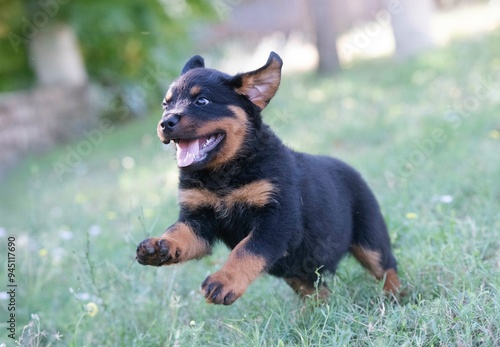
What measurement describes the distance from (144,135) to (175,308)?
30.0ft

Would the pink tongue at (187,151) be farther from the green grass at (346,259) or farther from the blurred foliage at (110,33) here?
the blurred foliage at (110,33)

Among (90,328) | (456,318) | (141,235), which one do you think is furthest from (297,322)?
→ (141,235)

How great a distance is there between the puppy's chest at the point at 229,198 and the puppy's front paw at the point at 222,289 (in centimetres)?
50

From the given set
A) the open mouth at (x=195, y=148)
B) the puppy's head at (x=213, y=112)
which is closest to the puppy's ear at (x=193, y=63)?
the puppy's head at (x=213, y=112)

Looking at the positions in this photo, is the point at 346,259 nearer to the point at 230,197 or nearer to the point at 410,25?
the point at 230,197

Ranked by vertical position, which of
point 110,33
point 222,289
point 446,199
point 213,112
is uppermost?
point 213,112

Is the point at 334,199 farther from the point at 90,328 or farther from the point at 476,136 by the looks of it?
the point at 476,136

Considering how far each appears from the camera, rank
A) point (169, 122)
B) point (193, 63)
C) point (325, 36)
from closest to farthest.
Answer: point (169, 122), point (193, 63), point (325, 36)

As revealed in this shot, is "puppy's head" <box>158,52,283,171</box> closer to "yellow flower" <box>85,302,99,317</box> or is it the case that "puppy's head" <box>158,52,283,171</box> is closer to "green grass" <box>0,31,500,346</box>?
"green grass" <box>0,31,500,346</box>

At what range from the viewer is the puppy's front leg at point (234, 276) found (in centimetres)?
310

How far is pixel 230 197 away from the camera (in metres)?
3.57

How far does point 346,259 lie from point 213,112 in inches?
74.5

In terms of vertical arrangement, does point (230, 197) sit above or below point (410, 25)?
above

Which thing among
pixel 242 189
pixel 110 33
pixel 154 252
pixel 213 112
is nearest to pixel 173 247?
pixel 154 252
